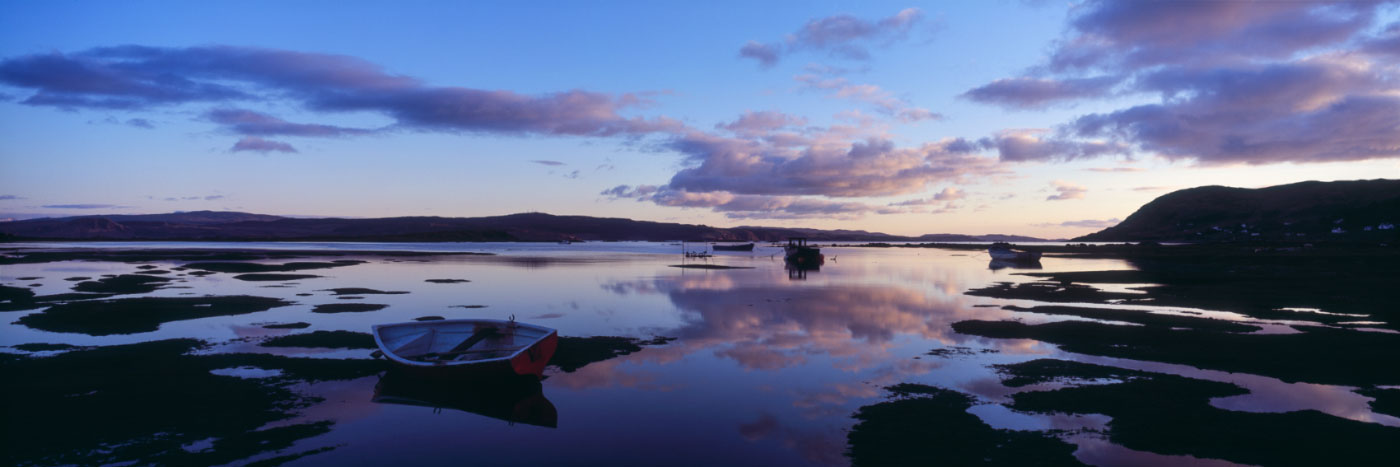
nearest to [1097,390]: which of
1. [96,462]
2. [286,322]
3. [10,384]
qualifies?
[96,462]

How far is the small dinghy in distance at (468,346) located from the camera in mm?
15953

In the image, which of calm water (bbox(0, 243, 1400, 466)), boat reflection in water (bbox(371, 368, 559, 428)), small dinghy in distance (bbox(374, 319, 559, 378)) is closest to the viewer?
calm water (bbox(0, 243, 1400, 466))

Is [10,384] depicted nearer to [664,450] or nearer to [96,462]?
[96,462]

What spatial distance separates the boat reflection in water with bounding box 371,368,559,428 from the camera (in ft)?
47.9

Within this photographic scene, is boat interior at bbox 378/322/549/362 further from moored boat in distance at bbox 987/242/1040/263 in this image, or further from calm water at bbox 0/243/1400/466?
moored boat in distance at bbox 987/242/1040/263

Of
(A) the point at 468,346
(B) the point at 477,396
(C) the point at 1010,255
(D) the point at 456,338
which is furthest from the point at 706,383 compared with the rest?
(C) the point at 1010,255

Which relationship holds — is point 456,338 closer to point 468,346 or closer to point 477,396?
point 468,346

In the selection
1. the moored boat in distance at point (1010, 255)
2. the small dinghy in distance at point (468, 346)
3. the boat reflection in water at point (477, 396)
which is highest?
the moored boat in distance at point (1010, 255)

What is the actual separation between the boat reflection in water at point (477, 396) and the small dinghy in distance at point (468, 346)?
460 mm

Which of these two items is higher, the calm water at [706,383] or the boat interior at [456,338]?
the boat interior at [456,338]

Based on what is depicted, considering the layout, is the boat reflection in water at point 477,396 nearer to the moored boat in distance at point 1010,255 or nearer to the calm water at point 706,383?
the calm water at point 706,383

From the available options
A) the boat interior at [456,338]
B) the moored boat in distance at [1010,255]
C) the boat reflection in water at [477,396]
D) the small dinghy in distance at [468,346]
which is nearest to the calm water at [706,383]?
the boat reflection in water at [477,396]

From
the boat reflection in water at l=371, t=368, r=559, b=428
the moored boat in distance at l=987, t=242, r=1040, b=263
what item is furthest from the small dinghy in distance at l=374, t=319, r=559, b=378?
the moored boat in distance at l=987, t=242, r=1040, b=263

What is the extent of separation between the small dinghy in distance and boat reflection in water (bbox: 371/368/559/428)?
0.46 m
